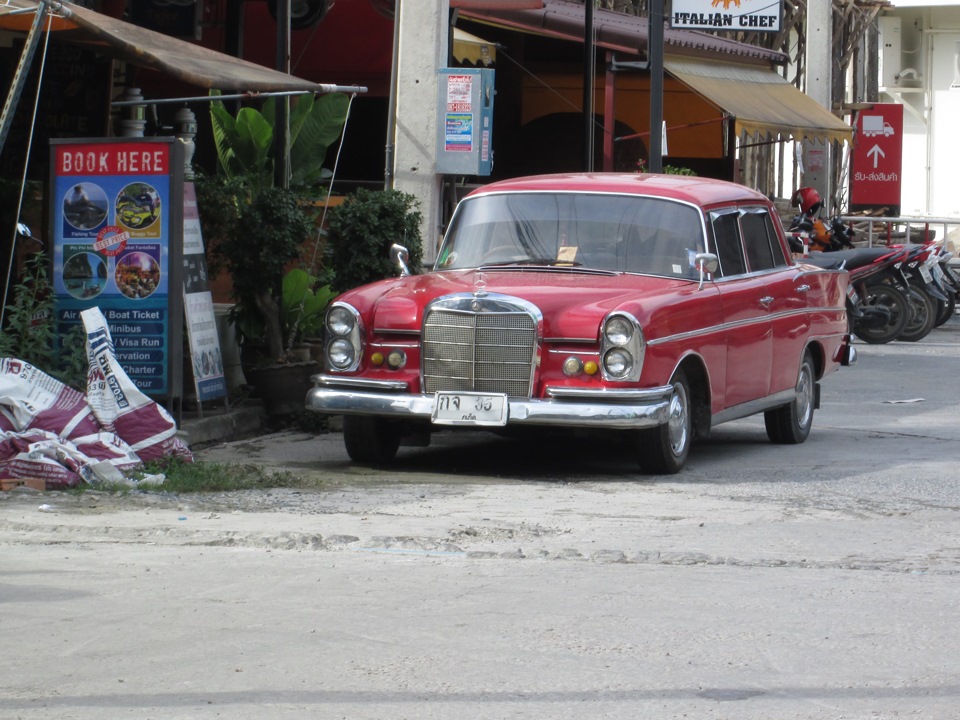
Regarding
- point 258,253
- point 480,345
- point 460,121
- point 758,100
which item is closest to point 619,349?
point 480,345

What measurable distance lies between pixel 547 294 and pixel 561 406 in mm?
700

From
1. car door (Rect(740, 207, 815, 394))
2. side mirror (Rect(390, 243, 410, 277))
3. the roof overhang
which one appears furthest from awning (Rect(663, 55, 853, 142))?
side mirror (Rect(390, 243, 410, 277))

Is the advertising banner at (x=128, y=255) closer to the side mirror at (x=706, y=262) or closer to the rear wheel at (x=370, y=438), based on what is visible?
the rear wheel at (x=370, y=438)

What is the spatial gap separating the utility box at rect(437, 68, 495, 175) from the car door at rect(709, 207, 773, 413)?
3713 mm

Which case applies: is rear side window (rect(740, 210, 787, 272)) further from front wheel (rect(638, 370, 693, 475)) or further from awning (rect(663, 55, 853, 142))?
awning (rect(663, 55, 853, 142))

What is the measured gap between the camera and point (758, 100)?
76.9ft

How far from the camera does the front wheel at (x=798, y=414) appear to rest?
11.4m

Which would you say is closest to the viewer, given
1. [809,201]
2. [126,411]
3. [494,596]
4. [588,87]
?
[494,596]

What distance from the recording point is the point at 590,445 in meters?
11.0

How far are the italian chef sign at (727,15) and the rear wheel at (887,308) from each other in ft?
12.1

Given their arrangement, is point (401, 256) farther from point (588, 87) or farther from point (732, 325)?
point (588, 87)

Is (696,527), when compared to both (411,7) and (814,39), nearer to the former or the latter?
(411,7)

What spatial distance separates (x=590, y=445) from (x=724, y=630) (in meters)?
5.39

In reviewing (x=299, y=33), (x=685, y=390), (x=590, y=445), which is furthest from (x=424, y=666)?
(x=299, y=33)
